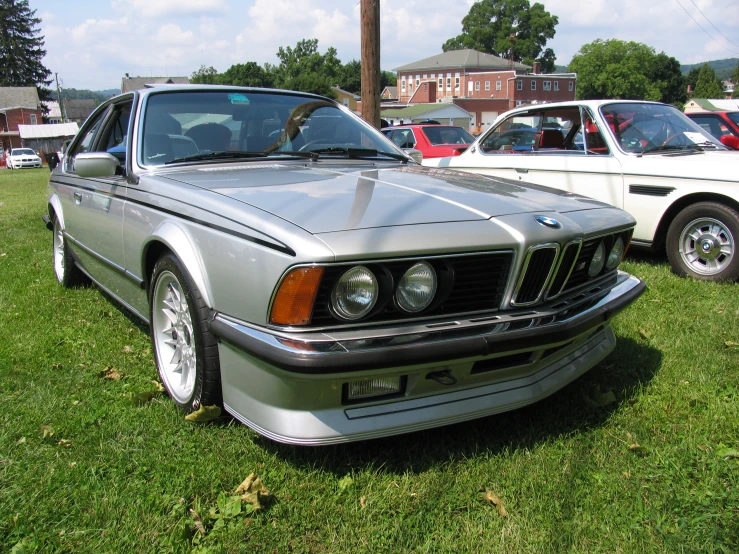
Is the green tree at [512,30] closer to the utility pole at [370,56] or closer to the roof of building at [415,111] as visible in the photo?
the roof of building at [415,111]

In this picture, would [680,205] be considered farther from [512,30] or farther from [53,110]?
[512,30]

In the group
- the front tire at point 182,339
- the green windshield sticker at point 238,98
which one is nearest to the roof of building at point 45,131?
the green windshield sticker at point 238,98

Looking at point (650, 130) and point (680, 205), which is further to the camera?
point (650, 130)

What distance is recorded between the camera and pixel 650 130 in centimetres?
566

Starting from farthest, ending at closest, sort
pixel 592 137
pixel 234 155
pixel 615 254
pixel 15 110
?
pixel 15 110 < pixel 592 137 < pixel 234 155 < pixel 615 254

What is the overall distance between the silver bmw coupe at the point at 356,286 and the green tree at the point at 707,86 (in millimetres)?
93171

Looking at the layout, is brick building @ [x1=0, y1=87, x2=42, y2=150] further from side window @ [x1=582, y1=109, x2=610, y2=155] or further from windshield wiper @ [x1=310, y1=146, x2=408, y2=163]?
windshield wiper @ [x1=310, y1=146, x2=408, y2=163]

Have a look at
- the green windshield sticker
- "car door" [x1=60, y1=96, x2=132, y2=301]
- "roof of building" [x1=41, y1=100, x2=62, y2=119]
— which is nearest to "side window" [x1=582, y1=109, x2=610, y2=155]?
the green windshield sticker

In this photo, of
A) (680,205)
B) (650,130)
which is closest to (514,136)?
(650,130)

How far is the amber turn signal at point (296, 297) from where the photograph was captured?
76.7 inches

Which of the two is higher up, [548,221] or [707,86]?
[707,86]

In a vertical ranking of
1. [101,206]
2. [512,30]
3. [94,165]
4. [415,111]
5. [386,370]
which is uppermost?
[512,30]

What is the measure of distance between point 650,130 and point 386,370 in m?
4.82

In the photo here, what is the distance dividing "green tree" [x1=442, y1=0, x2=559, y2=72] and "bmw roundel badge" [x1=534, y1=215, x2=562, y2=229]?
316 ft
